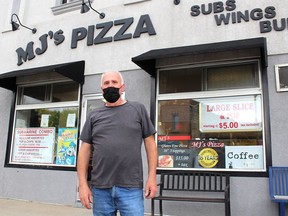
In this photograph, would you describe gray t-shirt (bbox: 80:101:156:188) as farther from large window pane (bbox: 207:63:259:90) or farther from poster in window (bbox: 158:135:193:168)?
large window pane (bbox: 207:63:259:90)

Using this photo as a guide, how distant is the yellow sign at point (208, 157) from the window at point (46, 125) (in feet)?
8.38

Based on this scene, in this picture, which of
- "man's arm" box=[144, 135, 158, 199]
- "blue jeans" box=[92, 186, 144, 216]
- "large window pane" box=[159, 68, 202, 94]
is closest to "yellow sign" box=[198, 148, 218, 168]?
"large window pane" box=[159, 68, 202, 94]

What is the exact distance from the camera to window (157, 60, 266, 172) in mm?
5242

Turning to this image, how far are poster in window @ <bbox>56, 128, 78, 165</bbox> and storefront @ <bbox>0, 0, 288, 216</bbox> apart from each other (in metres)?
0.02

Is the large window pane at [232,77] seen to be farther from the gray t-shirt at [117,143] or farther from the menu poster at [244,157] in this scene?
the gray t-shirt at [117,143]

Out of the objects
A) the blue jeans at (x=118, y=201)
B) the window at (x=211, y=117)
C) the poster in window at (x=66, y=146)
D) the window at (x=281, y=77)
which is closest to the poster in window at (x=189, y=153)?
the window at (x=211, y=117)

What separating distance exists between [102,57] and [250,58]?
291 cm

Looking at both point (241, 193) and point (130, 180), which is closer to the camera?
point (130, 180)

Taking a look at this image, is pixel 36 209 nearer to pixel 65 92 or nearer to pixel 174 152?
pixel 65 92

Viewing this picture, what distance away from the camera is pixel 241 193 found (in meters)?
5.01

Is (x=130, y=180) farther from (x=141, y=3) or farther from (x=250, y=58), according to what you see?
(x=141, y=3)

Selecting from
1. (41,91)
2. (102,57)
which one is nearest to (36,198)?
(41,91)

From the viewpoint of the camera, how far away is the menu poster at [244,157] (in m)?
5.11

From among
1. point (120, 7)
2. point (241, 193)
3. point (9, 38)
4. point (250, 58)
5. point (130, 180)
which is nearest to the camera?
point (130, 180)
